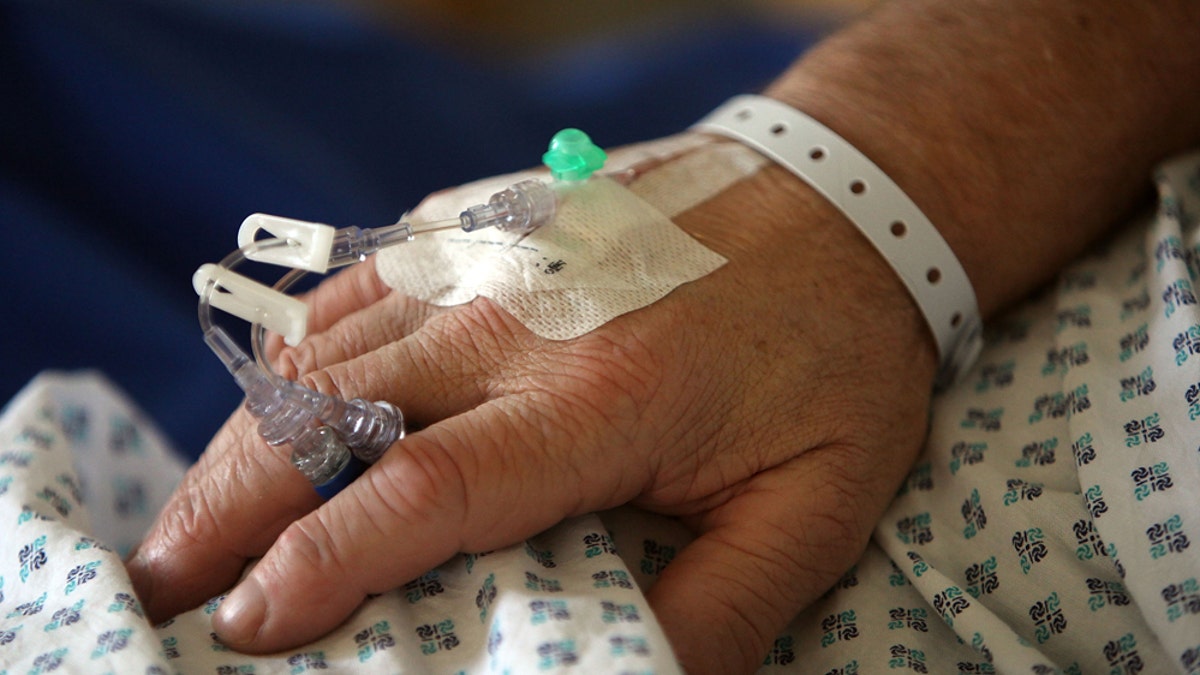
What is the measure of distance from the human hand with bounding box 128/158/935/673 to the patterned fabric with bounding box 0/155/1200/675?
0.04 meters

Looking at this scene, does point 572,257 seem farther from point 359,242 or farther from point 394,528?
point 394,528

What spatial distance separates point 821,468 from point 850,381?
11 centimetres

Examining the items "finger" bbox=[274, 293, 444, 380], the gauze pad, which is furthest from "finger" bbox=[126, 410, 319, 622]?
the gauze pad

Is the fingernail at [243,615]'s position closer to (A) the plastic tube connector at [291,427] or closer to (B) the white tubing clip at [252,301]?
(A) the plastic tube connector at [291,427]

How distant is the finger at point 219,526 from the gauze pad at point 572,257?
0.24 metres

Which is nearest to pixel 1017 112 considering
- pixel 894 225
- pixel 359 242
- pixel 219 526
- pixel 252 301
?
pixel 894 225

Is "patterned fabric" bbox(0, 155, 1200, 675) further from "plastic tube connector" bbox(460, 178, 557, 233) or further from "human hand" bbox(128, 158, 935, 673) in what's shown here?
"plastic tube connector" bbox(460, 178, 557, 233)

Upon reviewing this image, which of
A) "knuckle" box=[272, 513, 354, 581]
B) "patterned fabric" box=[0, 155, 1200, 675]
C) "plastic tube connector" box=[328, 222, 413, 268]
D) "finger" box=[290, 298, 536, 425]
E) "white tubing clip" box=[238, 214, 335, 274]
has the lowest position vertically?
"patterned fabric" box=[0, 155, 1200, 675]

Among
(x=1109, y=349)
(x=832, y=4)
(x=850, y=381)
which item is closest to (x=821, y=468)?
(x=850, y=381)

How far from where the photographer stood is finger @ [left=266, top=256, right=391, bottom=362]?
1.04 metres

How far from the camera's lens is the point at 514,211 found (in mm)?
929

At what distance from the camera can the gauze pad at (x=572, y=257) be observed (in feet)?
2.95

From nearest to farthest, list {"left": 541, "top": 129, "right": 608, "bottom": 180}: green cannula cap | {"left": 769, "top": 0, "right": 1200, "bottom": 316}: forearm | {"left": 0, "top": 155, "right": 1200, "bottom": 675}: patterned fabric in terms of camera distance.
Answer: {"left": 0, "top": 155, "right": 1200, "bottom": 675}: patterned fabric, {"left": 541, "top": 129, "right": 608, "bottom": 180}: green cannula cap, {"left": 769, "top": 0, "right": 1200, "bottom": 316}: forearm

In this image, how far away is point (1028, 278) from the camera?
3.73 feet
